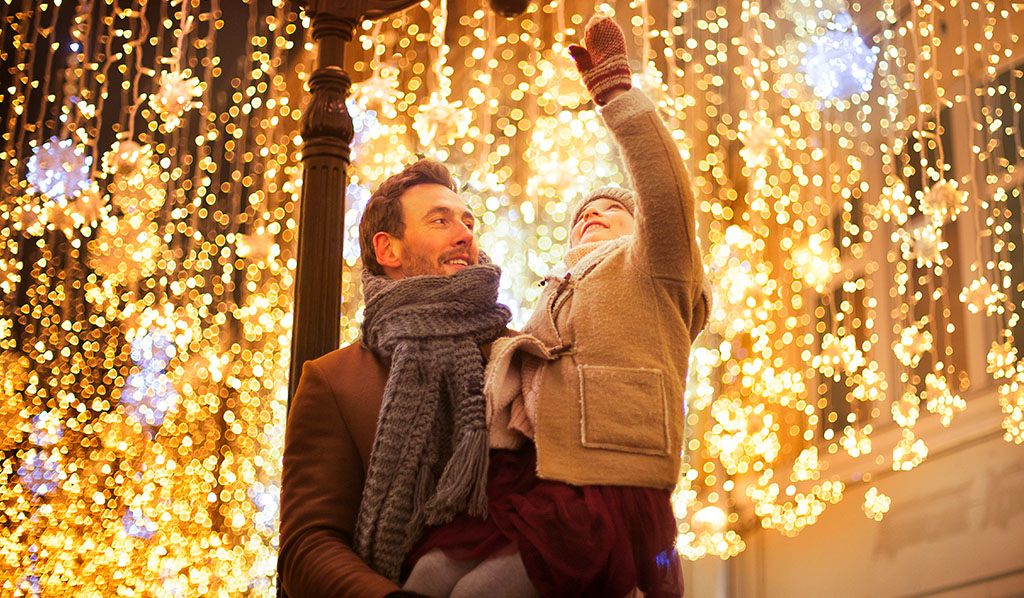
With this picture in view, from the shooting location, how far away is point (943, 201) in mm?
4473

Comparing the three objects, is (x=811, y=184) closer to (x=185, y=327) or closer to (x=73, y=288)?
(x=185, y=327)

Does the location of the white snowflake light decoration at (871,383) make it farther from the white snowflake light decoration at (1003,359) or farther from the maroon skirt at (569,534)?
the maroon skirt at (569,534)

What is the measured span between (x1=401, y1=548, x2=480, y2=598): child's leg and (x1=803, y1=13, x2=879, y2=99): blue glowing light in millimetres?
4568

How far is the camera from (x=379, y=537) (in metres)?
1.46

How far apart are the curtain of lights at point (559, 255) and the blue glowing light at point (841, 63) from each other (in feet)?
0.06

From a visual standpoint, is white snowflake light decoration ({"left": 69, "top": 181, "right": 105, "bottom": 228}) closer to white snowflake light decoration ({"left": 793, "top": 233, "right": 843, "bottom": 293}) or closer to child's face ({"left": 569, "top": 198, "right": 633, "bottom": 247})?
white snowflake light decoration ({"left": 793, "top": 233, "right": 843, "bottom": 293})

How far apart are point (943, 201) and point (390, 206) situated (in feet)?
11.1

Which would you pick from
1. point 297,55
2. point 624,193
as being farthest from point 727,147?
point 624,193

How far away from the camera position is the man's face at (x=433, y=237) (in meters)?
1.71

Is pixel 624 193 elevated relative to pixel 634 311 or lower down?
elevated

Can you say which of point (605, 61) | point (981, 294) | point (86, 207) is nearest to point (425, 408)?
point (605, 61)

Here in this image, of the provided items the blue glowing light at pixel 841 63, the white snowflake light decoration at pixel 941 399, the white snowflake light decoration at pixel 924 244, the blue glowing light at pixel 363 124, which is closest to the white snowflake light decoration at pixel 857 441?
the white snowflake light decoration at pixel 941 399

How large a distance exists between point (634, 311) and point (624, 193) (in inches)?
13.2

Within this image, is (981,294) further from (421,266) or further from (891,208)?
(421,266)
